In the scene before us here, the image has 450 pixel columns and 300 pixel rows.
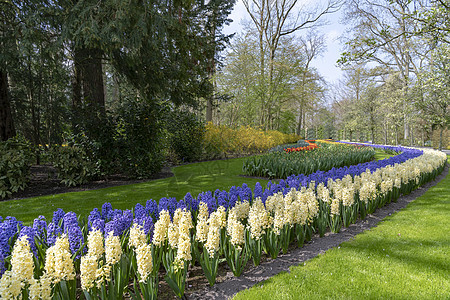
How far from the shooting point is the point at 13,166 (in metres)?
5.48

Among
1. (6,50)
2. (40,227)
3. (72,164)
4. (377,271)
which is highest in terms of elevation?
(6,50)

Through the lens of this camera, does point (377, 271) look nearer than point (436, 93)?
Yes

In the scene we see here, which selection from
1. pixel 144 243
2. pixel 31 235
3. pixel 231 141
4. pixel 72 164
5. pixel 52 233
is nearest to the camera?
pixel 144 243

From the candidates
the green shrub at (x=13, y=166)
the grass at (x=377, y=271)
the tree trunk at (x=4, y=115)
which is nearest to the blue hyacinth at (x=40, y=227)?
the grass at (x=377, y=271)

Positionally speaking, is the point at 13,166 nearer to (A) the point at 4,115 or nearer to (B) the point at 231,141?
(A) the point at 4,115

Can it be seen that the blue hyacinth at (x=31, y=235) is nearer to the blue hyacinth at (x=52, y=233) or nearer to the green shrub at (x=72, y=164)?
the blue hyacinth at (x=52, y=233)

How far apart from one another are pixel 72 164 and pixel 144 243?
17.1 feet

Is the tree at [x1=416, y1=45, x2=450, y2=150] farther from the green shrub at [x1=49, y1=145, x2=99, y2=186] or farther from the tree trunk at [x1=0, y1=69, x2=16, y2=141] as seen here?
the tree trunk at [x1=0, y1=69, x2=16, y2=141]

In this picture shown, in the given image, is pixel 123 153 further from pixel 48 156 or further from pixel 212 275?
pixel 212 275

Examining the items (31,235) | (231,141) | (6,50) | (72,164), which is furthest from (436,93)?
(6,50)

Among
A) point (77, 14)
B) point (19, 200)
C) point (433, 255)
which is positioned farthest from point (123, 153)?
point (433, 255)

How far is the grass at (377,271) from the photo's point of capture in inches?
86.4

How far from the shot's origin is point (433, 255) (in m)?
2.94

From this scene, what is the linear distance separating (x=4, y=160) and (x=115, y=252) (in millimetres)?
5333
